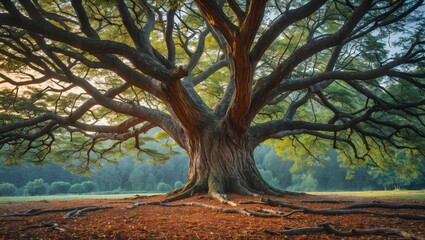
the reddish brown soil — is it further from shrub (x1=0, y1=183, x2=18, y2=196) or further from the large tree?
shrub (x1=0, y1=183, x2=18, y2=196)

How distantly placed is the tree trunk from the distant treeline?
2467cm

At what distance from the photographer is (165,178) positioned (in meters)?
44.3

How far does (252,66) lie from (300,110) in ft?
33.5

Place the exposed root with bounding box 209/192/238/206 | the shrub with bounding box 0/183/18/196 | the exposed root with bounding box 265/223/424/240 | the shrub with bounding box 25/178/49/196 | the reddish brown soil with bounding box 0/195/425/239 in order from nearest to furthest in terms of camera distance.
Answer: the exposed root with bounding box 265/223/424/240 → the reddish brown soil with bounding box 0/195/425/239 → the exposed root with bounding box 209/192/238/206 → the shrub with bounding box 0/183/18/196 → the shrub with bounding box 25/178/49/196

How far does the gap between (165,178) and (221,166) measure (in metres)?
37.5

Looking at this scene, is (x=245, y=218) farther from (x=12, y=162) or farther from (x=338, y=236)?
(x=12, y=162)

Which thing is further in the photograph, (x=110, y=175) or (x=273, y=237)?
(x=110, y=175)

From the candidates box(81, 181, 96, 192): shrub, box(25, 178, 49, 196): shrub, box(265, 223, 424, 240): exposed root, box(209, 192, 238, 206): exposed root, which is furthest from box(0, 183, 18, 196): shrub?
box(265, 223, 424, 240): exposed root

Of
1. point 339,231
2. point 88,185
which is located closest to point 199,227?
point 339,231

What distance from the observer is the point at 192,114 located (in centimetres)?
786

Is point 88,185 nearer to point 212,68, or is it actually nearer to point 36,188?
point 36,188

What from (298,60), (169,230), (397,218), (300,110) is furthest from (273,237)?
(300,110)

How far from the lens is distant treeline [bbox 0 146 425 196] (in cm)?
3178

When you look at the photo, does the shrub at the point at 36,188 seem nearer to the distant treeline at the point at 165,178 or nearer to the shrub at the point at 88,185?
the distant treeline at the point at 165,178
